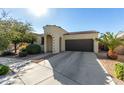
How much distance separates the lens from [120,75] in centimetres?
694

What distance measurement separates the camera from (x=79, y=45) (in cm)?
2031

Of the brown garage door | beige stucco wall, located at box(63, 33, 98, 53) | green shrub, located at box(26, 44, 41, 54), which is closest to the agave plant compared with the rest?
beige stucco wall, located at box(63, 33, 98, 53)

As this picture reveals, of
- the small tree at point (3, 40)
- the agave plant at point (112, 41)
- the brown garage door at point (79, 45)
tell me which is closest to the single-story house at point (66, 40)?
the brown garage door at point (79, 45)

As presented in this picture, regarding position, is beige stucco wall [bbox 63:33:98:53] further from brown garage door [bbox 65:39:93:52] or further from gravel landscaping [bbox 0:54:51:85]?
gravel landscaping [bbox 0:54:51:85]

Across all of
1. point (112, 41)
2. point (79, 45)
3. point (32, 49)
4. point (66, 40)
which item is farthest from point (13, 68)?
point (66, 40)

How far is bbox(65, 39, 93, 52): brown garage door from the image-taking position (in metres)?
19.3

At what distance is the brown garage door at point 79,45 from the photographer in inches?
762

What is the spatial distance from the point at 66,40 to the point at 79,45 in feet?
8.47

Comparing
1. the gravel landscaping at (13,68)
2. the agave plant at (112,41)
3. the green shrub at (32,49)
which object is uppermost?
the agave plant at (112,41)

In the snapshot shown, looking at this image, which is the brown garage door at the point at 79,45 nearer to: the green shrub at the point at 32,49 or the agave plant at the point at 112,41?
the agave plant at the point at 112,41

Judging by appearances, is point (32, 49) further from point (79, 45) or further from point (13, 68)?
point (13, 68)
